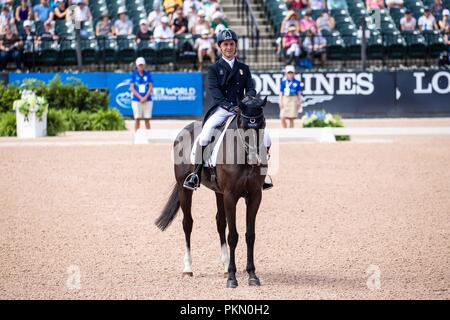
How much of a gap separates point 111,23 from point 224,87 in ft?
66.4

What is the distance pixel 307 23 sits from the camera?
94.9ft

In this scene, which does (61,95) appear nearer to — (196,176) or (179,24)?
(179,24)

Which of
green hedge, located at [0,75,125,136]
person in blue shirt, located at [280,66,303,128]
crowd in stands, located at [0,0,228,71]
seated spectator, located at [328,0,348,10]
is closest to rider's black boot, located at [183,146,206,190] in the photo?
person in blue shirt, located at [280,66,303,128]

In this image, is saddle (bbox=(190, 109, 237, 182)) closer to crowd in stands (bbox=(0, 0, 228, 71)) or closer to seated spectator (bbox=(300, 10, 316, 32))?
crowd in stands (bbox=(0, 0, 228, 71))

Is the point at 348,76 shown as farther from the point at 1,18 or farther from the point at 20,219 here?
the point at 20,219

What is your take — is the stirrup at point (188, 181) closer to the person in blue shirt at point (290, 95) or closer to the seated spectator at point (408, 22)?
the person in blue shirt at point (290, 95)

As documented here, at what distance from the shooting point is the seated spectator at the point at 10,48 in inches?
1085

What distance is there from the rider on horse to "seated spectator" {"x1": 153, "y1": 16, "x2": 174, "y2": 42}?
18722mm

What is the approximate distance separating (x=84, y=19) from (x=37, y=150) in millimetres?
9036

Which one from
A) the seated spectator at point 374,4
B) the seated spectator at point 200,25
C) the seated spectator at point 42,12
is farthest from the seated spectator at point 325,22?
the seated spectator at point 42,12

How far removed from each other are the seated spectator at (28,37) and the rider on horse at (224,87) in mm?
19151

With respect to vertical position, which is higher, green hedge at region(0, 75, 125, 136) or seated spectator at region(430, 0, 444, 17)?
seated spectator at region(430, 0, 444, 17)

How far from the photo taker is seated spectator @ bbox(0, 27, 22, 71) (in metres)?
27.6

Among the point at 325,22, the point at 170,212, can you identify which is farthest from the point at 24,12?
the point at 170,212
